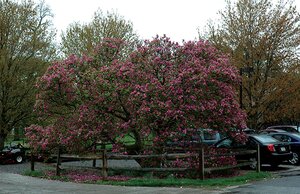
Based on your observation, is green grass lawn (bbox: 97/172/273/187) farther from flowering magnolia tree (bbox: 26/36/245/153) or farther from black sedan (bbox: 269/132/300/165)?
black sedan (bbox: 269/132/300/165)

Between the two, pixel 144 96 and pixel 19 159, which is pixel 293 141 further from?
pixel 19 159

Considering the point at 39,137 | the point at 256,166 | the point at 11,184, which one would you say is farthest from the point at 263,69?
the point at 11,184

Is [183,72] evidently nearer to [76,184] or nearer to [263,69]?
[76,184]

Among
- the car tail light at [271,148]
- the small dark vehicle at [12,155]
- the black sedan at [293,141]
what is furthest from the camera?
the small dark vehicle at [12,155]

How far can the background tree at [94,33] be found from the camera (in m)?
33.7

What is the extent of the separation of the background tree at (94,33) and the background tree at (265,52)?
1002cm

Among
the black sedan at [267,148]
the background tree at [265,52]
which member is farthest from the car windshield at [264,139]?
the background tree at [265,52]

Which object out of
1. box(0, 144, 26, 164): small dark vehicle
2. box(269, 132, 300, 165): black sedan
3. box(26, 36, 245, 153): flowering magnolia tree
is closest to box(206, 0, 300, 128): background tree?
box(269, 132, 300, 165): black sedan

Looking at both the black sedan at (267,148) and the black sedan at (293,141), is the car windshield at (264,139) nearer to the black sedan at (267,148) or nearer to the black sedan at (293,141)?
the black sedan at (267,148)

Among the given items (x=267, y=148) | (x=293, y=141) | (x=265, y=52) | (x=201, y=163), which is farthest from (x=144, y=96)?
(x=265, y=52)

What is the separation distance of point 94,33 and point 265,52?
14.4 m

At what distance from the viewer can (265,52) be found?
25562mm

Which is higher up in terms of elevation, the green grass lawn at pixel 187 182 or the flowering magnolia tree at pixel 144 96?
the flowering magnolia tree at pixel 144 96

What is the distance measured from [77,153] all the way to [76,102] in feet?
6.53
